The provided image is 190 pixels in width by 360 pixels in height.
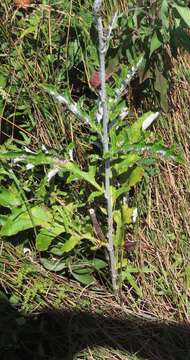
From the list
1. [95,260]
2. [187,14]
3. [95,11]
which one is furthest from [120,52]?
[95,260]

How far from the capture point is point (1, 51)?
2486 mm

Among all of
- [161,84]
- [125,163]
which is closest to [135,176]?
[125,163]

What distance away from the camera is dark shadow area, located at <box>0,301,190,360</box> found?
2.24m

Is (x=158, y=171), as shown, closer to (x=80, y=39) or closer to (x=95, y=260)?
(x=95, y=260)

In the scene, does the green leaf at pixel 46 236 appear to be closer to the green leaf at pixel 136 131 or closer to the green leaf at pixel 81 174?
the green leaf at pixel 81 174

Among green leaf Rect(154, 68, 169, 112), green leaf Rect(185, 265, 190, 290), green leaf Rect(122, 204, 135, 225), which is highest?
green leaf Rect(154, 68, 169, 112)

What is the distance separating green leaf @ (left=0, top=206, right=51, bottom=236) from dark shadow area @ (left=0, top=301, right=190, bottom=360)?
0.88ft

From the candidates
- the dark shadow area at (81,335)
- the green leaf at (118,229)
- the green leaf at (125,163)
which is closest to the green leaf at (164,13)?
the green leaf at (125,163)

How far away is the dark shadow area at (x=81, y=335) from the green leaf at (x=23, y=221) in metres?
0.27

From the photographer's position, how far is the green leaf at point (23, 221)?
7.57 feet

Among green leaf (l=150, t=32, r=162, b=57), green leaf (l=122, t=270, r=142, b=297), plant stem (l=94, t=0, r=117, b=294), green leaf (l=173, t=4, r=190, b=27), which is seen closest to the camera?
plant stem (l=94, t=0, r=117, b=294)

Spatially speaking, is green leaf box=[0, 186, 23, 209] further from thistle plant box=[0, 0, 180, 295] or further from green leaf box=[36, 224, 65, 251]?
green leaf box=[36, 224, 65, 251]

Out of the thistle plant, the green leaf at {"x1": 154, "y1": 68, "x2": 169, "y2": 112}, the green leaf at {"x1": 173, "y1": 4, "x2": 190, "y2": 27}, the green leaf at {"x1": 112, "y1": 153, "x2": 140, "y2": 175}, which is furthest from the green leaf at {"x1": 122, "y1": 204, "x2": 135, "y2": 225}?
the green leaf at {"x1": 173, "y1": 4, "x2": 190, "y2": 27}

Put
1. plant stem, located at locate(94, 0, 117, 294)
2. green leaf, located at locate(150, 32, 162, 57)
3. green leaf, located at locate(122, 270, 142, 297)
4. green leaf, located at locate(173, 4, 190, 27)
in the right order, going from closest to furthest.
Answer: plant stem, located at locate(94, 0, 117, 294) → green leaf, located at locate(173, 4, 190, 27) → green leaf, located at locate(150, 32, 162, 57) → green leaf, located at locate(122, 270, 142, 297)
